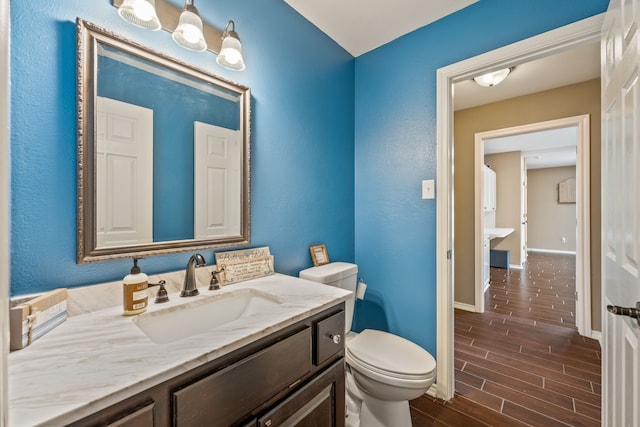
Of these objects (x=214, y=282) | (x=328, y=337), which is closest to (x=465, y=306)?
(x=328, y=337)

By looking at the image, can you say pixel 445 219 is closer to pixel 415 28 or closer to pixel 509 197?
pixel 415 28

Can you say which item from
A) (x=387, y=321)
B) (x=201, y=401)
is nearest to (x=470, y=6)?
(x=387, y=321)

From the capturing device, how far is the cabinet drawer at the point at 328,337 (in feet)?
3.20

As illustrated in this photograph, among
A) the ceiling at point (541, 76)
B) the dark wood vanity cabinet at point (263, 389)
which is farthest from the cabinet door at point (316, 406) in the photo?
the ceiling at point (541, 76)

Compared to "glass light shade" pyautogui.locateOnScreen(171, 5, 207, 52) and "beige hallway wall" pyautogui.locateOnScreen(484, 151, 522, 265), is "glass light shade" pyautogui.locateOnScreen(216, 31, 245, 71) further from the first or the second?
"beige hallway wall" pyautogui.locateOnScreen(484, 151, 522, 265)

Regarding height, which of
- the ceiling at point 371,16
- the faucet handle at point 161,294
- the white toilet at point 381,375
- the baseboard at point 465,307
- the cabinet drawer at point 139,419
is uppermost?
the ceiling at point 371,16

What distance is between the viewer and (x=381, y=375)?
1251mm

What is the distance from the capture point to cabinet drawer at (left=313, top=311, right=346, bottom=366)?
0.97m

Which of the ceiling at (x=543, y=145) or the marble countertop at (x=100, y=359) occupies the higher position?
the ceiling at (x=543, y=145)

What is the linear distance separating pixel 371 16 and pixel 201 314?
1959 mm

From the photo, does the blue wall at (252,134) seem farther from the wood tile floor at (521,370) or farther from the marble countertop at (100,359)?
the wood tile floor at (521,370)

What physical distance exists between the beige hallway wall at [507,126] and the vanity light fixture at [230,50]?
9.44 feet

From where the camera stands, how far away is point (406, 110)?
186 centimetres

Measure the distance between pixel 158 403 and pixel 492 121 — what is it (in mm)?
3702
